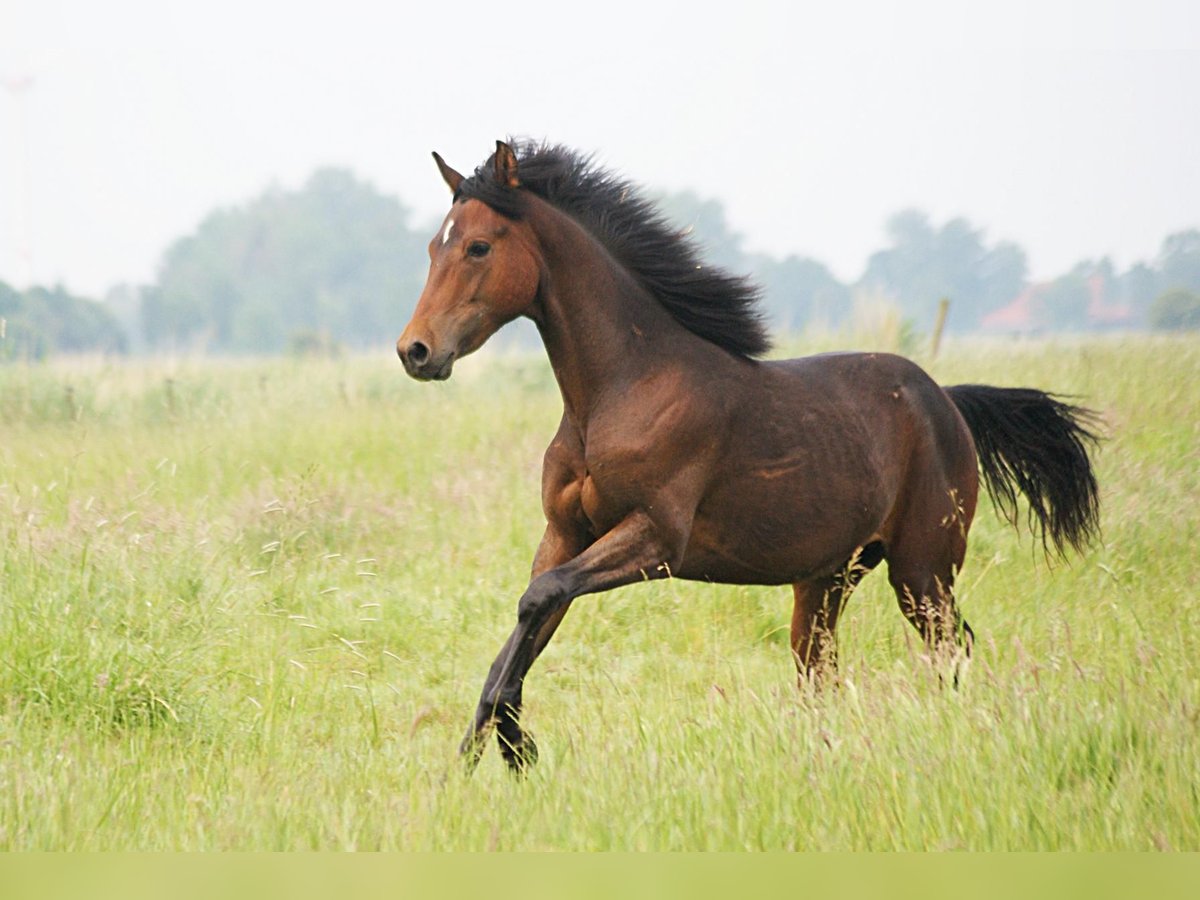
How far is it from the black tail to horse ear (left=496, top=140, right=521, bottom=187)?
8.53 ft

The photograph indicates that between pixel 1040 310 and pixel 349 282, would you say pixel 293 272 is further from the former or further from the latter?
pixel 1040 310

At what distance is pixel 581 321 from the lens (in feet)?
15.5

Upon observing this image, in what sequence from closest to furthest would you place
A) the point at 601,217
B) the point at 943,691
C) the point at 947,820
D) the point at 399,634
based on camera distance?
1. the point at 947,820
2. the point at 943,691
3. the point at 601,217
4. the point at 399,634

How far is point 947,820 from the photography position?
336cm

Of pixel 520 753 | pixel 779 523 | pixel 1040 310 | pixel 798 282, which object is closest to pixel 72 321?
pixel 798 282

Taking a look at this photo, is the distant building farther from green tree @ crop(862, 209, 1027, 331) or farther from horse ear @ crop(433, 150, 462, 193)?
horse ear @ crop(433, 150, 462, 193)

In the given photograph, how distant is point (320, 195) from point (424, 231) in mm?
16181

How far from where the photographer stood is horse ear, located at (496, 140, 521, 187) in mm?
4531

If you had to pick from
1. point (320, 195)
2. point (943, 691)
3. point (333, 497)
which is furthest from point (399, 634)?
point (320, 195)

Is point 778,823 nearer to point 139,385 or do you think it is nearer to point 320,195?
point 139,385

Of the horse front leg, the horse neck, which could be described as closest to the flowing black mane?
the horse neck

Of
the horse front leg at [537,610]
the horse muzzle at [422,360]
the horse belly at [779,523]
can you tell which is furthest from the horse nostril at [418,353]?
the horse belly at [779,523]

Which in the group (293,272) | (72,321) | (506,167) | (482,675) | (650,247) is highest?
(293,272)

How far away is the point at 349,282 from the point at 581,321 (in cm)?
6958
